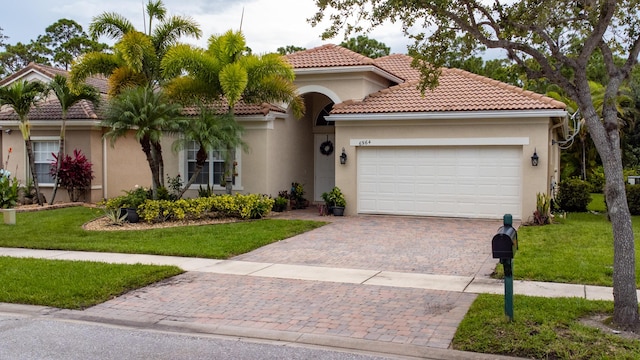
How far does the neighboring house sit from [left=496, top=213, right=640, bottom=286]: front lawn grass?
191 centimetres

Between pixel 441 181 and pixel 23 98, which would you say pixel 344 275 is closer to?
pixel 441 181

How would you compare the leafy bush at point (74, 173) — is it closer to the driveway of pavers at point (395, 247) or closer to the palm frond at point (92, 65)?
the palm frond at point (92, 65)

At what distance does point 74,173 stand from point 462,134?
12764 millimetres

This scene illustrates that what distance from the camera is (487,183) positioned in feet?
55.5

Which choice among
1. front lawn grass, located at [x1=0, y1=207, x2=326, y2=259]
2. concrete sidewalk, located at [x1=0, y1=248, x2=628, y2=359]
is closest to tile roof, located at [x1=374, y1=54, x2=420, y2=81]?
front lawn grass, located at [x1=0, y1=207, x2=326, y2=259]

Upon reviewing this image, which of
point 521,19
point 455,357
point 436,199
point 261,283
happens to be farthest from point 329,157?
point 455,357

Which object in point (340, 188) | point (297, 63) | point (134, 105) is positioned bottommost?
point (340, 188)

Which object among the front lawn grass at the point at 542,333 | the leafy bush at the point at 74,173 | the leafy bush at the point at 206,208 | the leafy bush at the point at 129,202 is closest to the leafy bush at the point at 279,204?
the leafy bush at the point at 206,208

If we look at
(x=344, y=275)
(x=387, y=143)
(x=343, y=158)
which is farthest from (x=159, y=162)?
(x=344, y=275)

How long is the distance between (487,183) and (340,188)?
14.2 feet

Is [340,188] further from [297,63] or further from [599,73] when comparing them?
[599,73]

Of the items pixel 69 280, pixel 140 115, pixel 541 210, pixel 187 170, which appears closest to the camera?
pixel 69 280

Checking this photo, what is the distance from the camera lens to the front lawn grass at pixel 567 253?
9.33 meters

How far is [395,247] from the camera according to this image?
12609 mm
